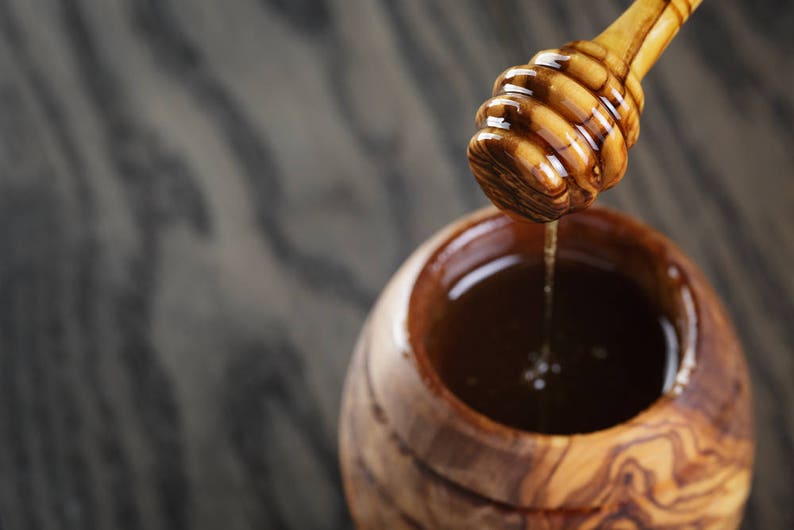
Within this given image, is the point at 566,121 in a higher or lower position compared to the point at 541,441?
higher

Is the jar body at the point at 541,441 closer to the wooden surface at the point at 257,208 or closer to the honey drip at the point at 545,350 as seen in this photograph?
the honey drip at the point at 545,350

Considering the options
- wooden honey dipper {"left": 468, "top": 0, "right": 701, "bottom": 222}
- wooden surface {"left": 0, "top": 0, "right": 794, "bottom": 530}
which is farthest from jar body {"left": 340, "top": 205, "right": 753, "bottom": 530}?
wooden surface {"left": 0, "top": 0, "right": 794, "bottom": 530}

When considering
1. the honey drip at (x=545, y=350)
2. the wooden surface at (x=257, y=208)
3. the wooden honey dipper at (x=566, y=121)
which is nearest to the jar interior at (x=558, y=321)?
the honey drip at (x=545, y=350)

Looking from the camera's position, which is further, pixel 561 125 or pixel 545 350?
pixel 545 350

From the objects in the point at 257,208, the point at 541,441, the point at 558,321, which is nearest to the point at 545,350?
the point at 558,321

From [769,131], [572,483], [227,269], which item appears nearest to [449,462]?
[572,483]

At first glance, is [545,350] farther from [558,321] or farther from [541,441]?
[541,441]
